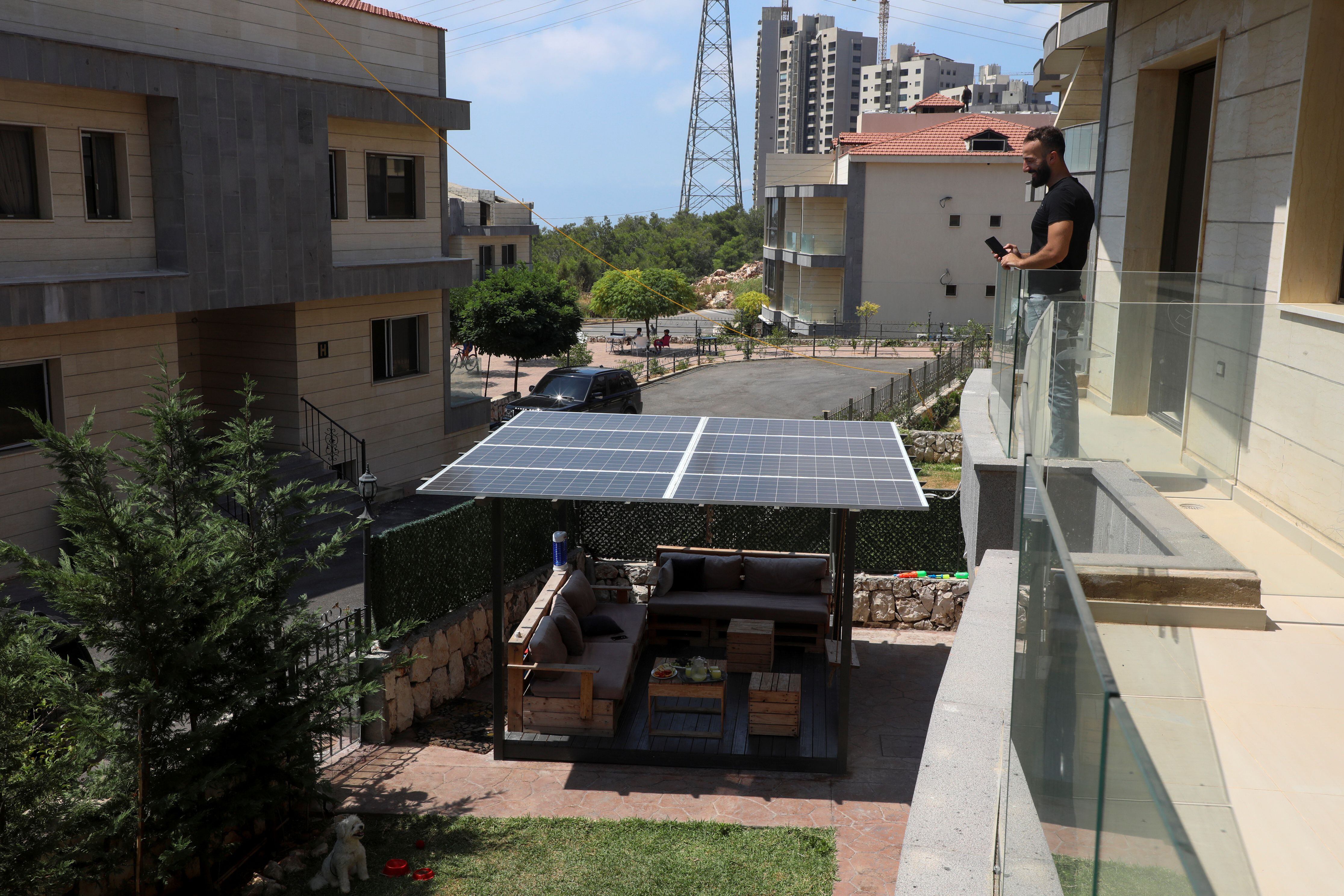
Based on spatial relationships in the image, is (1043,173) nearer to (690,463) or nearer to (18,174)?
(690,463)

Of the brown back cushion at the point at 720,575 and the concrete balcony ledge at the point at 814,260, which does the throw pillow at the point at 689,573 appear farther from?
the concrete balcony ledge at the point at 814,260

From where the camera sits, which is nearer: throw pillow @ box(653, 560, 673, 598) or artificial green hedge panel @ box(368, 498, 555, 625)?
A: artificial green hedge panel @ box(368, 498, 555, 625)

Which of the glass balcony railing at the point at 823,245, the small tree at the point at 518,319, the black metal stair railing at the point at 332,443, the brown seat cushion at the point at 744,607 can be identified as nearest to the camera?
the brown seat cushion at the point at 744,607

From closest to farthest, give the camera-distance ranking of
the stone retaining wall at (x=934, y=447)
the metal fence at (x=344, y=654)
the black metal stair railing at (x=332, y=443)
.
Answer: the metal fence at (x=344, y=654) < the black metal stair railing at (x=332, y=443) < the stone retaining wall at (x=934, y=447)

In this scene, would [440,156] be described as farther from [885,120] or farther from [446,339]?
[885,120]

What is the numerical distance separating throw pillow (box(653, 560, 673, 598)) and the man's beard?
25.7 feet

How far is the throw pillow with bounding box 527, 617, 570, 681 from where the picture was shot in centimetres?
1138

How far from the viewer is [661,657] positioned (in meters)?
13.0

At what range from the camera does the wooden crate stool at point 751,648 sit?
12.8 metres

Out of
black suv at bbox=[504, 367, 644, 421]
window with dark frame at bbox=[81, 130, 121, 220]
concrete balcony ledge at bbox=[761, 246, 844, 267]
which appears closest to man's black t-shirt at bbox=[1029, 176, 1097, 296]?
window with dark frame at bbox=[81, 130, 121, 220]

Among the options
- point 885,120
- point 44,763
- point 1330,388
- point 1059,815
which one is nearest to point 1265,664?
point 1330,388

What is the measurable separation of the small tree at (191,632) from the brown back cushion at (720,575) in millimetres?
5732

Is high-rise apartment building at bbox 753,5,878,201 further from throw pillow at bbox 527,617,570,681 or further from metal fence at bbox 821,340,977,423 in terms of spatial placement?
throw pillow at bbox 527,617,570,681

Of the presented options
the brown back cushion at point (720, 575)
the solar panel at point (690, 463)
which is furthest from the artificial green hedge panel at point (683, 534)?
the solar panel at point (690, 463)
